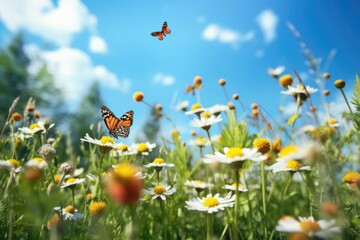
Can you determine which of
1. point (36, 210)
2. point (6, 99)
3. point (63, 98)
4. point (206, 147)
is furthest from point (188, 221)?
point (63, 98)

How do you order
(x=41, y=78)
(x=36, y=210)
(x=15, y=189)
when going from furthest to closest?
(x=41, y=78) < (x=15, y=189) < (x=36, y=210)

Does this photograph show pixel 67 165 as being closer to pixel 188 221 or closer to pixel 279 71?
pixel 188 221

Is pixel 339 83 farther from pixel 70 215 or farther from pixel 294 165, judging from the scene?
pixel 70 215

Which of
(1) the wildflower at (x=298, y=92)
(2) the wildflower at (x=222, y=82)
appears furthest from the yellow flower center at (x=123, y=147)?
(2) the wildflower at (x=222, y=82)

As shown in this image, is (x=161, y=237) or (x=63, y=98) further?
(x=63, y=98)

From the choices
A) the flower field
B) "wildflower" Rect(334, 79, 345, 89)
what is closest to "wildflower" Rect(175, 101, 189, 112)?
the flower field

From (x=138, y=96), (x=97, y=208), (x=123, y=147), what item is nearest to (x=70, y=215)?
(x=97, y=208)

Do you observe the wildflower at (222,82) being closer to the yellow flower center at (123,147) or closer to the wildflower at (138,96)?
the wildflower at (138,96)

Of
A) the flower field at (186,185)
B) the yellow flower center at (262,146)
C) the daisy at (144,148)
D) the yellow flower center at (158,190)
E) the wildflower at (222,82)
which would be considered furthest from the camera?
the wildflower at (222,82)
